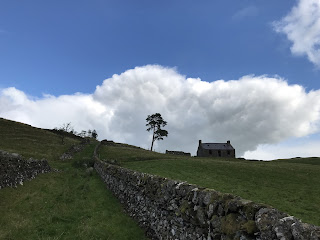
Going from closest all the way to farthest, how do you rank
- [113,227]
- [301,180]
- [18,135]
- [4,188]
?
[113,227] < [4,188] < [301,180] < [18,135]

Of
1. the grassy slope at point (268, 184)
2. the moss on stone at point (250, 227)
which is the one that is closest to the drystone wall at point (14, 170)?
the grassy slope at point (268, 184)

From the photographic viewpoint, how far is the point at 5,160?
67.1 ft

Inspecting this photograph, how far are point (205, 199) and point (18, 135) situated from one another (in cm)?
7012

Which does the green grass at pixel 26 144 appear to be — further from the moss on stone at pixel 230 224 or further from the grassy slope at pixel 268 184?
the moss on stone at pixel 230 224

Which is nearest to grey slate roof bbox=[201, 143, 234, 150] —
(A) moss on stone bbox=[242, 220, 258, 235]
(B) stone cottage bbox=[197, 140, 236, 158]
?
(B) stone cottage bbox=[197, 140, 236, 158]

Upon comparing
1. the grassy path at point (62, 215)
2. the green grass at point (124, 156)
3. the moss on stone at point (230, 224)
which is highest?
the green grass at point (124, 156)

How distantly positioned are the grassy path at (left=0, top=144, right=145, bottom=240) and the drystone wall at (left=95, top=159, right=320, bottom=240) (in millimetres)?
1329

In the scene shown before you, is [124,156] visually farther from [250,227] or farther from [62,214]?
[250,227]

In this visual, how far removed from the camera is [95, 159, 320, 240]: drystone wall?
14.9 feet

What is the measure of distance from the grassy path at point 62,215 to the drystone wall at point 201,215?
1.33 metres

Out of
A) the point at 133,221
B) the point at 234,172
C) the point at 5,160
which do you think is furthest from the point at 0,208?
the point at 234,172

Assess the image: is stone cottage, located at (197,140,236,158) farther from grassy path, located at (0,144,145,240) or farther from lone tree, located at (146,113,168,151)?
grassy path, located at (0,144,145,240)

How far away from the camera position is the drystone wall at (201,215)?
4.55 meters

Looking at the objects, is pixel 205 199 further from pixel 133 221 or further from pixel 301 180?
pixel 301 180
